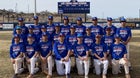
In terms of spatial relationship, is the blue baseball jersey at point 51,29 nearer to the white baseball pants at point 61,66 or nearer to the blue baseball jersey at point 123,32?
the white baseball pants at point 61,66

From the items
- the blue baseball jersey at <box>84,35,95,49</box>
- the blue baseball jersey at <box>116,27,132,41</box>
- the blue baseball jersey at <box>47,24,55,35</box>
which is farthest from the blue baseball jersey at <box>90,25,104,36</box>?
the blue baseball jersey at <box>47,24,55,35</box>

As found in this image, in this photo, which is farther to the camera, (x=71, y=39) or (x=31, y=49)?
(x=71, y=39)

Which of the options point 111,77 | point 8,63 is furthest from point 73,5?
point 111,77

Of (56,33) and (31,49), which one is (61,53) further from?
(31,49)

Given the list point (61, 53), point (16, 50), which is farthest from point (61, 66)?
point (16, 50)

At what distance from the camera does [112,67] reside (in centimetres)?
1123

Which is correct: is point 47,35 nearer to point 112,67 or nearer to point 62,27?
point 62,27

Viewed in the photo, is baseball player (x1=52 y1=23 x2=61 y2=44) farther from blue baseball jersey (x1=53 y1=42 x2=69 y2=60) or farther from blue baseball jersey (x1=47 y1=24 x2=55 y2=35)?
blue baseball jersey (x1=53 y1=42 x2=69 y2=60)

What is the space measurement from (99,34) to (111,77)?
1503 mm

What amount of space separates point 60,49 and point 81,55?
2.35ft

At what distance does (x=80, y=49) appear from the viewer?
1091 cm

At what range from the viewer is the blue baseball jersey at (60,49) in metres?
11.0

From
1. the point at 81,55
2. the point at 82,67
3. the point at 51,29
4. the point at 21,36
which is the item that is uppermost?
the point at 51,29

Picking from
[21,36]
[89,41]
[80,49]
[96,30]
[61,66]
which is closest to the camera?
[80,49]
